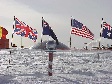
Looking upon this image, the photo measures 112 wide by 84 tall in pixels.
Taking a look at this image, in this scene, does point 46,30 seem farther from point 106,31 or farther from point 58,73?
point 58,73

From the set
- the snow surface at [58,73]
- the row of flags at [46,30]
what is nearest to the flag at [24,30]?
the row of flags at [46,30]

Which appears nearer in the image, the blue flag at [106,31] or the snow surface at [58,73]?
the snow surface at [58,73]

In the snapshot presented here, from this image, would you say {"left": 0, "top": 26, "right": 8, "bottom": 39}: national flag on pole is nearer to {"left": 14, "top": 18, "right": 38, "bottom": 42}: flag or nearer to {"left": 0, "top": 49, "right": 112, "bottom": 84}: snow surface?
{"left": 14, "top": 18, "right": 38, "bottom": 42}: flag

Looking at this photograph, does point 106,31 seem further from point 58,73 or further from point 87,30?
point 58,73

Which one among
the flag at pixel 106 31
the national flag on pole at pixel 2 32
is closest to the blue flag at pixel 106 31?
the flag at pixel 106 31

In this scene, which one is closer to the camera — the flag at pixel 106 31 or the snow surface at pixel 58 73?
the snow surface at pixel 58 73

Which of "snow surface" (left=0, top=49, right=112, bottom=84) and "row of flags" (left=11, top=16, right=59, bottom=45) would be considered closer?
"snow surface" (left=0, top=49, right=112, bottom=84)

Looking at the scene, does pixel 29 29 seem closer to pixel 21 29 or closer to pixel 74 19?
pixel 21 29

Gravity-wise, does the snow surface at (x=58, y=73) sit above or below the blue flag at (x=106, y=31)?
below

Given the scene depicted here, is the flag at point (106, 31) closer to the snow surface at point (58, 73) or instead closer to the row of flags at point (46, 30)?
the row of flags at point (46, 30)

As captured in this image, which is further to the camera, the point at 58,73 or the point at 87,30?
the point at 87,30

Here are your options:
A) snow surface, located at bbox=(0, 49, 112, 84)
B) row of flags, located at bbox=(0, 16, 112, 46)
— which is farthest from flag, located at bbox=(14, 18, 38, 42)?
snow surface, located at bbox=(0, 49, 112, 84)

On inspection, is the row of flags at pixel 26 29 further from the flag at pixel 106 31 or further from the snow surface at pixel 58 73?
the snow surface at pixel 58 73

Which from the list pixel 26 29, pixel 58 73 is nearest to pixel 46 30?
pixel 26 29
